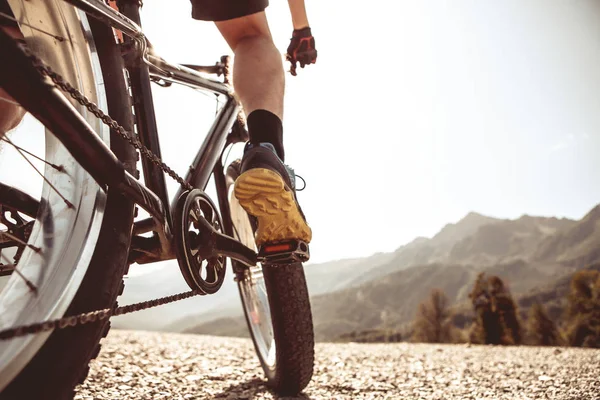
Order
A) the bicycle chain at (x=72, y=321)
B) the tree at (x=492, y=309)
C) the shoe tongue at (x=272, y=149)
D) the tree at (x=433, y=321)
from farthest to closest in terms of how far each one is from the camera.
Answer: the tree at (x=433, y=321), the tree at (x=492, y=309), the shoe tongue at (x=272, y=149), the bicycle chain at (x=72, y=321)

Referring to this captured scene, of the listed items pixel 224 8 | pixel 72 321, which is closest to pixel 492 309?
pixel 224 8

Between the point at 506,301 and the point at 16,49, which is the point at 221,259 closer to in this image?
the point at 16,49

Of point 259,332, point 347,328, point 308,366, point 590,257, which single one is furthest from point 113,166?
point 590,257

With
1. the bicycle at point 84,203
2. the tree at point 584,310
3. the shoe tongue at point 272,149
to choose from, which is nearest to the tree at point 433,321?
the tree at point 584,310

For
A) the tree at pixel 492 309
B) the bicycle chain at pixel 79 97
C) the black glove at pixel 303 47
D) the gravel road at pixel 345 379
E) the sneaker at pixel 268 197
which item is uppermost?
the black glove at pixel 303 47

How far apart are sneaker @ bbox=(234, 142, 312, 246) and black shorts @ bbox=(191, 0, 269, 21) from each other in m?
0.48

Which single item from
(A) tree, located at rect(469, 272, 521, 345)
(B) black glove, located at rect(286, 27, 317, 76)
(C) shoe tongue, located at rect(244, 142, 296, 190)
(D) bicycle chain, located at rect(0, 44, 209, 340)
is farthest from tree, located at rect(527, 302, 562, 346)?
(D) bicycle chain, located at rect(0, 44, 209, 340)

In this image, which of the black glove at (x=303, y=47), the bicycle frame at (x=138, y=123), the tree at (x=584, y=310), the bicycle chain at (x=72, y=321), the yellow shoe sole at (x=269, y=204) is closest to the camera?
the bicycle chain at (x=72, y=321)

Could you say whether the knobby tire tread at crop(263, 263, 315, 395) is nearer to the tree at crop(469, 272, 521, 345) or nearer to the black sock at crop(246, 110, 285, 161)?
the black sock at crop(246, 110, 285, 161)

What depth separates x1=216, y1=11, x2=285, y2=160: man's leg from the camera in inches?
58.0

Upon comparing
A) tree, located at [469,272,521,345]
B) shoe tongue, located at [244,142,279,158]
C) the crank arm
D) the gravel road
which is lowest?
tree, located at [469,272,521,345]

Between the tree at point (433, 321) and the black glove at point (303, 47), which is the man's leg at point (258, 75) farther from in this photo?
the tree at point (433, 321)

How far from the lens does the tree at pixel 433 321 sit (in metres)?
44.5

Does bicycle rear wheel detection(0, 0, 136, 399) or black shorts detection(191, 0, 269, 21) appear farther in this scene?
black shorts detection(191, 0, 269, 21)
